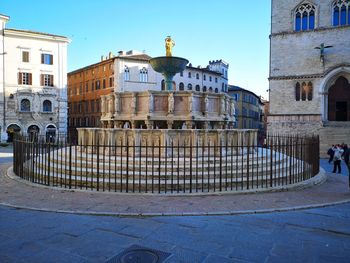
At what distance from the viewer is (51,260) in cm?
465

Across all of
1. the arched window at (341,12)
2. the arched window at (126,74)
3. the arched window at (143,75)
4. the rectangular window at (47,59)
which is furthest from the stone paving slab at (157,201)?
the arched window at (143,75)

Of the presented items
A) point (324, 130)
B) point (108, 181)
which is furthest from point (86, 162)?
point (324, 130)

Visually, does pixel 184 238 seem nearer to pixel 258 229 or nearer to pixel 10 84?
pixel 258 229

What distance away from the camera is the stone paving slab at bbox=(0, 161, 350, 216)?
284 inches

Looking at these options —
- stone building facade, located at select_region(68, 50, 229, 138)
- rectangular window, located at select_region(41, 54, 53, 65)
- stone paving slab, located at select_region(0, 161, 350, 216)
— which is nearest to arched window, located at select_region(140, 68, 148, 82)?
stone building facade, located at select_region(68, 50, 229, 138)

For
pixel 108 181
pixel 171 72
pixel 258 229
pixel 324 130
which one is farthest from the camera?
pixel 324 130

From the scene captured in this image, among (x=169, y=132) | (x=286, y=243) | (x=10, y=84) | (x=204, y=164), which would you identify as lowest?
(x=286, y=243)

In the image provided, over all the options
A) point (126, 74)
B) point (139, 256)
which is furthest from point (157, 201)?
point (126, 74)

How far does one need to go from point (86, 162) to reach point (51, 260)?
5.70m

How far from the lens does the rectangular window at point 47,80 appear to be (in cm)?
3903

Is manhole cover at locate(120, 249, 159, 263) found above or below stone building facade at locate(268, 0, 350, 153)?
below

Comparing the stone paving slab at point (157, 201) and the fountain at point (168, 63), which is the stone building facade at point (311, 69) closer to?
the fountain at point (168, 63)

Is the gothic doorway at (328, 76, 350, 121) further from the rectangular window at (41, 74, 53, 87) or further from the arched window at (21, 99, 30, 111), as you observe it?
the arched window at (21, 99, 30, 111)

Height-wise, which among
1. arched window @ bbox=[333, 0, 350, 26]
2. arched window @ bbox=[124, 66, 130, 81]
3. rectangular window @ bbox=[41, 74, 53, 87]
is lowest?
rectangular window @ bbox=[41, 74, 53, 87]
